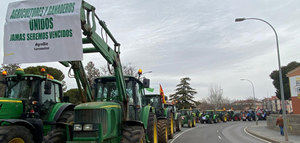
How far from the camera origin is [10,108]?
696 centimetres

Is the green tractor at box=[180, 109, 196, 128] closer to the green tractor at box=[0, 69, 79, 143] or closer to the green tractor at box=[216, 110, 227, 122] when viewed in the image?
the green tractor at box=[216, 110, 227, 122]

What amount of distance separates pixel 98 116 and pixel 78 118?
53 cm

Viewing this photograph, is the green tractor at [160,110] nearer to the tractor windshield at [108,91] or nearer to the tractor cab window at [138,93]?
the tractor cab window at [138,93]

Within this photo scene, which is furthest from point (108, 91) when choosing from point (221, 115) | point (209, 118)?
point (221, 115)

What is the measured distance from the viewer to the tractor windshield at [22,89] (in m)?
7.69

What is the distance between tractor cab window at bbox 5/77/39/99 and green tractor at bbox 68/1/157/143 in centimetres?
181

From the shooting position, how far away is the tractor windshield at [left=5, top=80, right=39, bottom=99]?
7.69 metres

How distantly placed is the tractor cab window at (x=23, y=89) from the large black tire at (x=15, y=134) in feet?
5.56

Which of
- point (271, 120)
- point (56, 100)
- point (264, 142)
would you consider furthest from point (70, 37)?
point (271, 120)

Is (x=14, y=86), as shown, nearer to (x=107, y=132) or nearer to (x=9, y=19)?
(x=9, y=19)

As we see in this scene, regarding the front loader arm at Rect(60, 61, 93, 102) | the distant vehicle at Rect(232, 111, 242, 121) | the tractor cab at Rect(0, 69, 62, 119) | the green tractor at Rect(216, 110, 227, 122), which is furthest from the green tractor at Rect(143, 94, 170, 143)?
the distant vehicle at Rect(232, 111, 242, 121)

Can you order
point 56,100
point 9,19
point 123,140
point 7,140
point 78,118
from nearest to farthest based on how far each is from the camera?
point 7,140 → point 9,19 → point 78,118 → point 123,140 → point 56,100

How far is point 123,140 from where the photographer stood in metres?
7.12

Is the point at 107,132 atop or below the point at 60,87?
below
